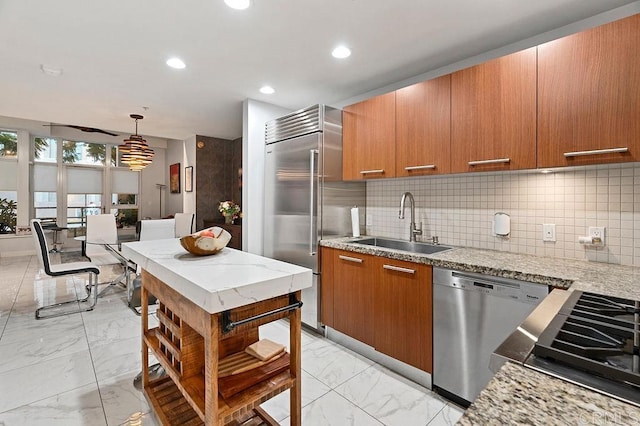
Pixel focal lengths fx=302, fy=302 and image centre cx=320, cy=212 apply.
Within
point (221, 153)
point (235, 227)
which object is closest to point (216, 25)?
point (235, 227)

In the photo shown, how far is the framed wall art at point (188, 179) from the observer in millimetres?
6451

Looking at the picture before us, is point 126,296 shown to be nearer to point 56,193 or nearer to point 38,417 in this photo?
point 38,417

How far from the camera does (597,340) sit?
0.76m

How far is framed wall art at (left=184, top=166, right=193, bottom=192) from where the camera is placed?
254 inches

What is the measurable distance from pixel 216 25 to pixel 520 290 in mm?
2467

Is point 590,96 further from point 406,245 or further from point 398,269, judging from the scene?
point 406,245

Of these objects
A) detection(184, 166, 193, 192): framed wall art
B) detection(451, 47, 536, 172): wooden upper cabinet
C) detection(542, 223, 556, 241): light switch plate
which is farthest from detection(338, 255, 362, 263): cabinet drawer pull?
detection(184, 166, 193, 192): framed wall art

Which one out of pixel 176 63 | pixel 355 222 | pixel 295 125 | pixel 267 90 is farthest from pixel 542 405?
pixel 267 90

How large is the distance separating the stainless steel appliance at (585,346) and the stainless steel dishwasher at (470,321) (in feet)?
2.00

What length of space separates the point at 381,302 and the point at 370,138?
4.56 feet

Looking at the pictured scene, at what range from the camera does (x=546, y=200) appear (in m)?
2.04

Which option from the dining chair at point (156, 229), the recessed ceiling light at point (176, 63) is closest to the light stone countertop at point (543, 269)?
the recessed ceiling light at point (176, 63)

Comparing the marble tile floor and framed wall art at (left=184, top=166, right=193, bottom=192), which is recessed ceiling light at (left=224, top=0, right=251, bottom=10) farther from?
framed wall art at (left=184, top=166, right=193, bottom=192)

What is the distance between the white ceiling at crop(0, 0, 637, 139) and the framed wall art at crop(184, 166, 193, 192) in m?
2.93
